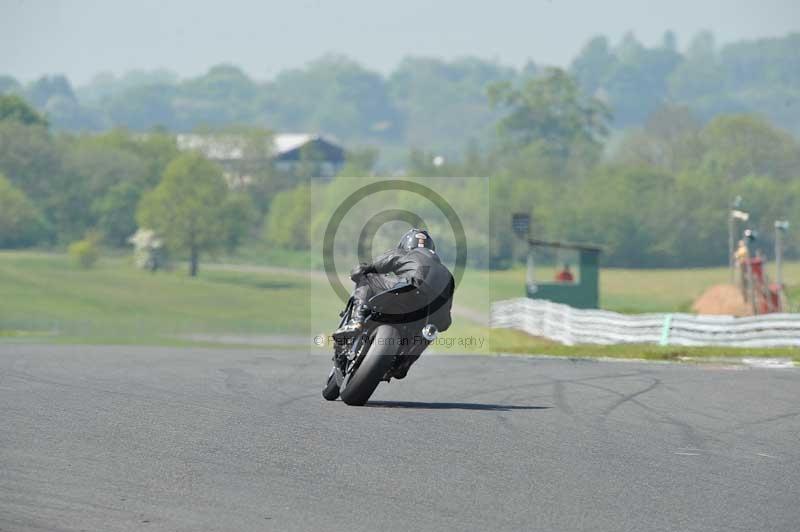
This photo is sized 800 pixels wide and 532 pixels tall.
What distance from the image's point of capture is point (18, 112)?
142 meters

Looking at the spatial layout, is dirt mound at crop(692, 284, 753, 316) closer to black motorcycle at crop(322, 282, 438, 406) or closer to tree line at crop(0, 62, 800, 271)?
black motorcycle at crop(322, 282, 438, 406)

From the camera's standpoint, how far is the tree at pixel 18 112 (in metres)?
141

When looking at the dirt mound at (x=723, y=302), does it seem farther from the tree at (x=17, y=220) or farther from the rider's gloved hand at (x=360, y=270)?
the tree at (x=17, y=220)

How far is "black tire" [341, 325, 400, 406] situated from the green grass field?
203 feet

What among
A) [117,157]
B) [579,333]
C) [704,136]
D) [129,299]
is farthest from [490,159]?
[579,333]

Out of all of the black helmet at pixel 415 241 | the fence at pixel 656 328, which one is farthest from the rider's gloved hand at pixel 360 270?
the fence at pixel 656 328

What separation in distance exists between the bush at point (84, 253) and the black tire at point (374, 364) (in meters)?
101

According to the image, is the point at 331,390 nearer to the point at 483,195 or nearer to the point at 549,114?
the point at 483,195

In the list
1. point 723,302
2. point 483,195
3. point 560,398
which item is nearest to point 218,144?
point 483,195

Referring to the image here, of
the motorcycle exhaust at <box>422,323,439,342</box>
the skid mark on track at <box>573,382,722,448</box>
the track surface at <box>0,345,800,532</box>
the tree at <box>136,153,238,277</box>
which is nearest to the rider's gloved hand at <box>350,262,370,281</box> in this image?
the motorcycle exhaust at <box>422,323,439,342</box>

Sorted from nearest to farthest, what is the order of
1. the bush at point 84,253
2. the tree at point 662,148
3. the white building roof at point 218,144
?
the bush at point 84,253, the tree at point 662,148, the white building roof at point 218,144

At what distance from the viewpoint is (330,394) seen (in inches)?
535

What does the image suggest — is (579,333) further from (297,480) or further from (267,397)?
(297,480)

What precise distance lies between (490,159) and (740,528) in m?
146
